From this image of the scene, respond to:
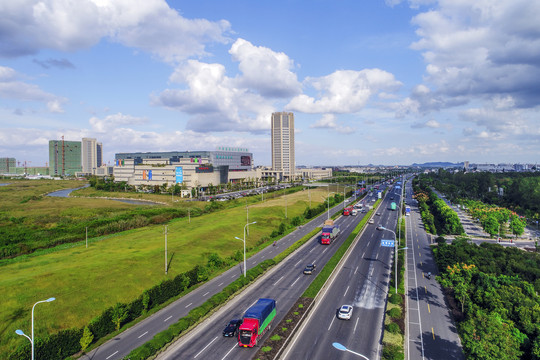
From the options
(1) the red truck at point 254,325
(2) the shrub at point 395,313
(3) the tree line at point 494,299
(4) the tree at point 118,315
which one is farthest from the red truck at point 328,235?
(4) the tree at point 118,315

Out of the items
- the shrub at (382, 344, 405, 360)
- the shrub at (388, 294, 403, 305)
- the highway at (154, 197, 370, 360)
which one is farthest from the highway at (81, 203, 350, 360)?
the shrub at (382, 344, 405, 360)

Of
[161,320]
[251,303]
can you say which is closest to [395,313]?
[251,303]

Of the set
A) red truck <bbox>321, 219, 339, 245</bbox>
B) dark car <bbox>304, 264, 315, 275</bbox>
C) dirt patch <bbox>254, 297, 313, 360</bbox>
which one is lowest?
dirt patch <bbox>254, 297, 313, 360</bbox>

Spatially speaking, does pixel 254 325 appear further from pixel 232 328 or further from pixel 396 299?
pixel 396 299

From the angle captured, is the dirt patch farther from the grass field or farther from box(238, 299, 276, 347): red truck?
the grass field

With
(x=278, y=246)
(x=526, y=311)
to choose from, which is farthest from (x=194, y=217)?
(x=526, y=311)

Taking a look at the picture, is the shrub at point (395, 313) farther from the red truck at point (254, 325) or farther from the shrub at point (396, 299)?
the red truck at point (254, 325)

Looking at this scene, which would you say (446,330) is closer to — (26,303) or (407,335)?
(407,335)
